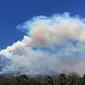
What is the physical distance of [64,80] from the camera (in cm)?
19188

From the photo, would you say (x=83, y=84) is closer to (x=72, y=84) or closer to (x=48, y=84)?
(x=72, y=84)

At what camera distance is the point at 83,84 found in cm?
19988

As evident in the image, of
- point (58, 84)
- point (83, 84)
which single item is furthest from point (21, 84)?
point (83, 84)

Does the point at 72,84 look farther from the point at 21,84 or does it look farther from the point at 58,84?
the point at 21,84

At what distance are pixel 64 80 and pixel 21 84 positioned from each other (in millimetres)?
28423

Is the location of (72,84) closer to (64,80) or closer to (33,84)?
Result: (64,80)

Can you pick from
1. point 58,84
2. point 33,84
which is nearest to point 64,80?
point 58,84

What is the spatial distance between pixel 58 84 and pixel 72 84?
9391mm

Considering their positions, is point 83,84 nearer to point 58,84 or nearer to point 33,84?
point 58,84

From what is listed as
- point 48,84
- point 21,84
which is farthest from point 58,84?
point 21,84

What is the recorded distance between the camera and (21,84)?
193875mm

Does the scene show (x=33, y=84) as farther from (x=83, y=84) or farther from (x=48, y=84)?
(x=83, y=84)

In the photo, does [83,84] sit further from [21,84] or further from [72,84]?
[21,84]

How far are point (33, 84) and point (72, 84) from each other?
26364 millimetres
